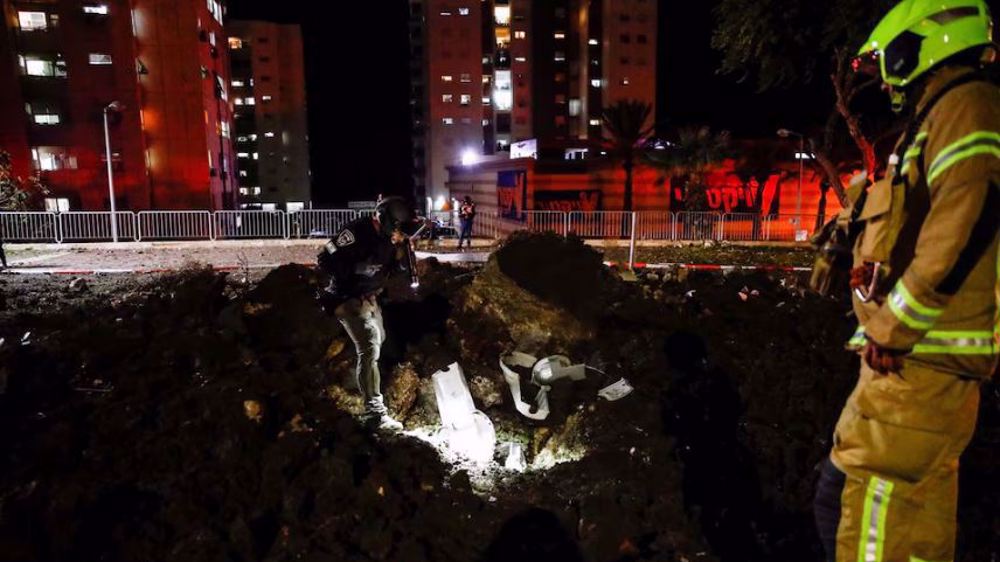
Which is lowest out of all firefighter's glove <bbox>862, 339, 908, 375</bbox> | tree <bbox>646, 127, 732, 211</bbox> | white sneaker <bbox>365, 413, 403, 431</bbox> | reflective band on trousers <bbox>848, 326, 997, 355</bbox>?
white sneaker <bbox>365, 413, 403, 431</bbox>

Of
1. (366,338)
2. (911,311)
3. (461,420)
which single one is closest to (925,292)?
(911,311)

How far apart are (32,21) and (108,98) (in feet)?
21.1

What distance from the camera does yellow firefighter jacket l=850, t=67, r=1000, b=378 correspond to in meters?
1.97

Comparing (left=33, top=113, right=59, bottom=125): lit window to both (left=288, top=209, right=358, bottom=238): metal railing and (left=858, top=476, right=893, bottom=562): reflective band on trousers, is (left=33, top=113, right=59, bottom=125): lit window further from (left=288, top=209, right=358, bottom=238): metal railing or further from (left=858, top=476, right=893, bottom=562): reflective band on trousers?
(left=858, top=476, right=893, bottom=562): reflective band on trousers

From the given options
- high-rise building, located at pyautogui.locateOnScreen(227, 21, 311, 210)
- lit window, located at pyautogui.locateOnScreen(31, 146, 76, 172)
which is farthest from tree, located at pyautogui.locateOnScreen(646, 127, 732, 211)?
high-rise building, located at pyautogui.locateOnScreen(227, 21, 311, 210)

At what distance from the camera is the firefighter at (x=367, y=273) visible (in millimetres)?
5277

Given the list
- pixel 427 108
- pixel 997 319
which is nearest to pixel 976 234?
pixel 997 319

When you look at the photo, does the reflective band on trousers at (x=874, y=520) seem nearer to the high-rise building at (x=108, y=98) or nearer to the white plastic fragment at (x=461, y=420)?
the white plastic fragment at (x=461, y=420)

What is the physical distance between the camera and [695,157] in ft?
101

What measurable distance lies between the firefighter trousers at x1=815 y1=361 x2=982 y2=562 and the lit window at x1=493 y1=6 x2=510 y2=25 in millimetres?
87484

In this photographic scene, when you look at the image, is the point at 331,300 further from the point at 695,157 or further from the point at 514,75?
the point at 514,75

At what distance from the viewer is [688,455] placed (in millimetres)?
4758

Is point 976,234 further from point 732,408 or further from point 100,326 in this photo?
point 100,326

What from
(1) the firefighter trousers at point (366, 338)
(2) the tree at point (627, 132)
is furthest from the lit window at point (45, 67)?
(1) the firefighter trousers at point (366, 338)
